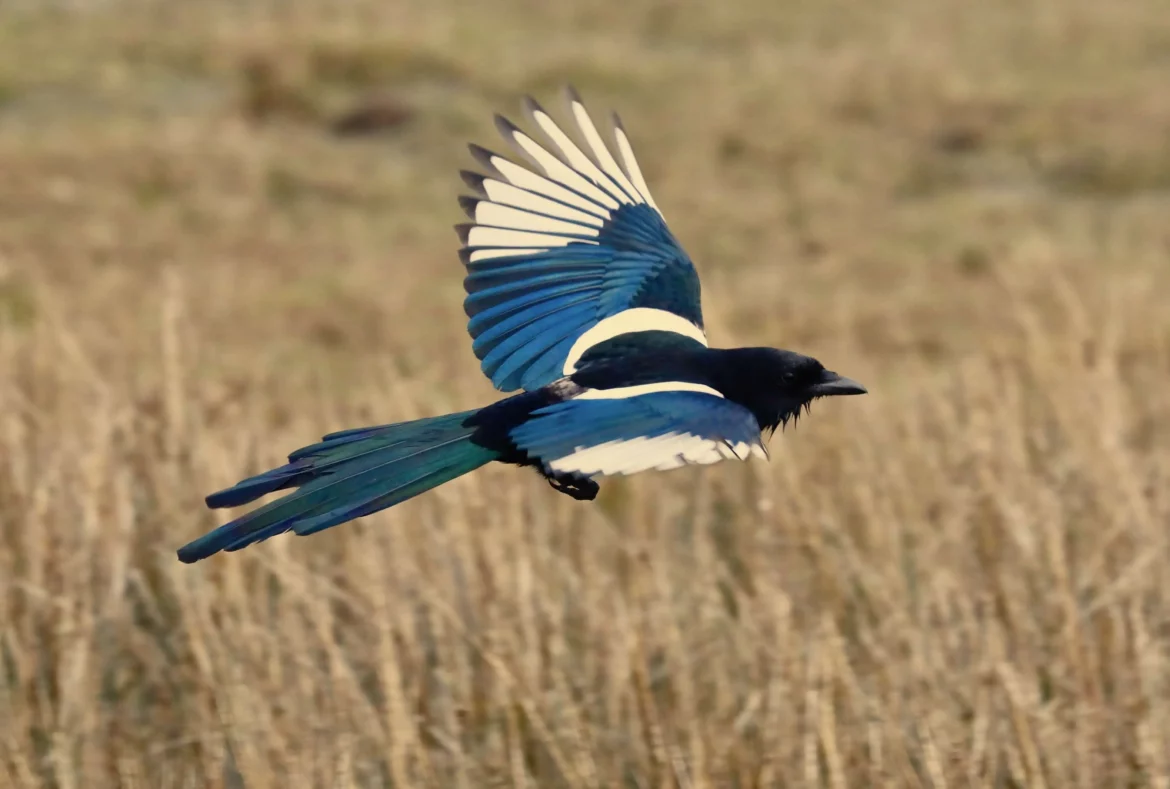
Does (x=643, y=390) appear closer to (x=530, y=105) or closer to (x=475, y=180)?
(x=530, y=105)

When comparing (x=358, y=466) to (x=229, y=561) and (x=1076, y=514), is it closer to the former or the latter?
(x=229, y=561)

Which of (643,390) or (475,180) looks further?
(475,180)

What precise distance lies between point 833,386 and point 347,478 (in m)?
0.59

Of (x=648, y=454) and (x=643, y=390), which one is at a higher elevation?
(x=643, y=390)

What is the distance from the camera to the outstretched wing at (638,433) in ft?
5.08

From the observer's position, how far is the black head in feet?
6.31

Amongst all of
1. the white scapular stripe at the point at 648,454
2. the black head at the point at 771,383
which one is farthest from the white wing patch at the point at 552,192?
the white scapular stripe at the point at 648,454

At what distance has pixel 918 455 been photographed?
338 cm

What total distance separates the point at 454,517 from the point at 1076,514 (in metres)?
1.14

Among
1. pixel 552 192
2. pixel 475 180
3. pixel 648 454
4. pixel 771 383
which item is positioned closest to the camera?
pixel 648 454

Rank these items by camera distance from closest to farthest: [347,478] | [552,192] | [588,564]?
[347,478], [552,192], [588,564]

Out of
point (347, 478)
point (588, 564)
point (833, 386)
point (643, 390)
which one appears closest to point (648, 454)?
point (643, 390)

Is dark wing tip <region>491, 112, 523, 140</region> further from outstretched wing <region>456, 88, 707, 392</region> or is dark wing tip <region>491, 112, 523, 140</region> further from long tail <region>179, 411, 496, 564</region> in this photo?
long tail <region>179, 411, 496, 564</region>

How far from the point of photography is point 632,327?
2137mm
